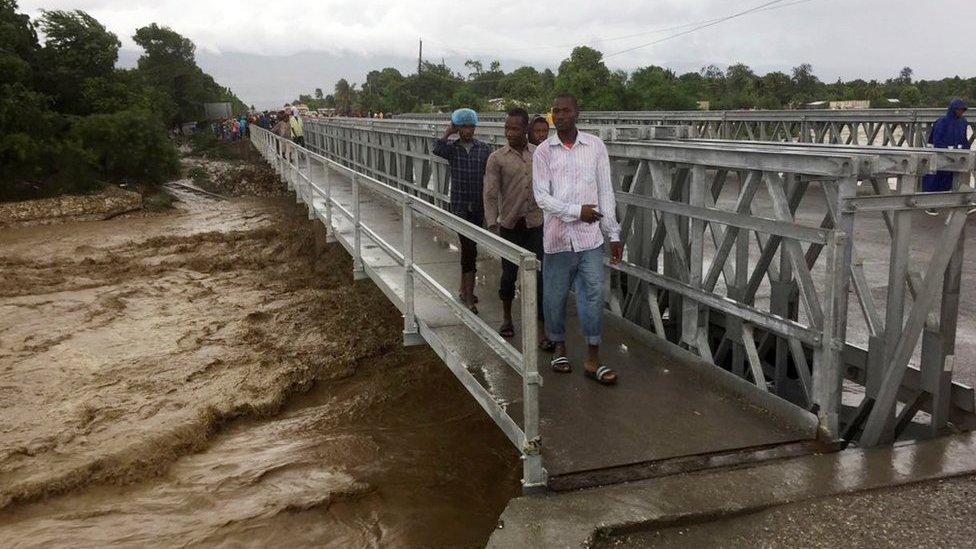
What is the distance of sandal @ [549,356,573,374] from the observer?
4719mm

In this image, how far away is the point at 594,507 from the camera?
329 centimetres

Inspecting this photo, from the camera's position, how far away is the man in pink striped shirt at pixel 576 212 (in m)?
4.32

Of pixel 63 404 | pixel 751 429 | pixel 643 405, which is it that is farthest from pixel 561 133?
pixel 63 404

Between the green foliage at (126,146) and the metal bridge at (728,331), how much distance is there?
20.6 meters

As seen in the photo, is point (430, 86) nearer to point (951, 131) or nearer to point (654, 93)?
point (654, 93)

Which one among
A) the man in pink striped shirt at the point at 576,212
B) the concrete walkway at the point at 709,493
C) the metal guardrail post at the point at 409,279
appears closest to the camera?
the concrete walkway at the point at 709,493

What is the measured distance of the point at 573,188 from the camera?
437cm

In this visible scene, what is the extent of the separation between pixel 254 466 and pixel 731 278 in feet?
12.7

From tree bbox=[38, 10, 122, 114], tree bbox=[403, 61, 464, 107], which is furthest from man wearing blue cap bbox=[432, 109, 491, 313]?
tree bbox=[403, 61, 464, 107]

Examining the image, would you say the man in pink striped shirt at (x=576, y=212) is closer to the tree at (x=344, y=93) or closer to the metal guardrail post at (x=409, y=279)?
the metal guardrail post at (x=409, y=279)

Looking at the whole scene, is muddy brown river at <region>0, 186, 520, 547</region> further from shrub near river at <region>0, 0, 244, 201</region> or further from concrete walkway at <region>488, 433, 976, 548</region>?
shrub near river at <region>0, 0, 244, 201</region>

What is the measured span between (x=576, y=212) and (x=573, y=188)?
6.5 inches

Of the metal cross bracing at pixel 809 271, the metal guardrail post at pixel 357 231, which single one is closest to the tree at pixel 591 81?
the metal guardrail post at pixel 357 231

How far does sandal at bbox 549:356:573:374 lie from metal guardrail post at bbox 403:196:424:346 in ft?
3.55
